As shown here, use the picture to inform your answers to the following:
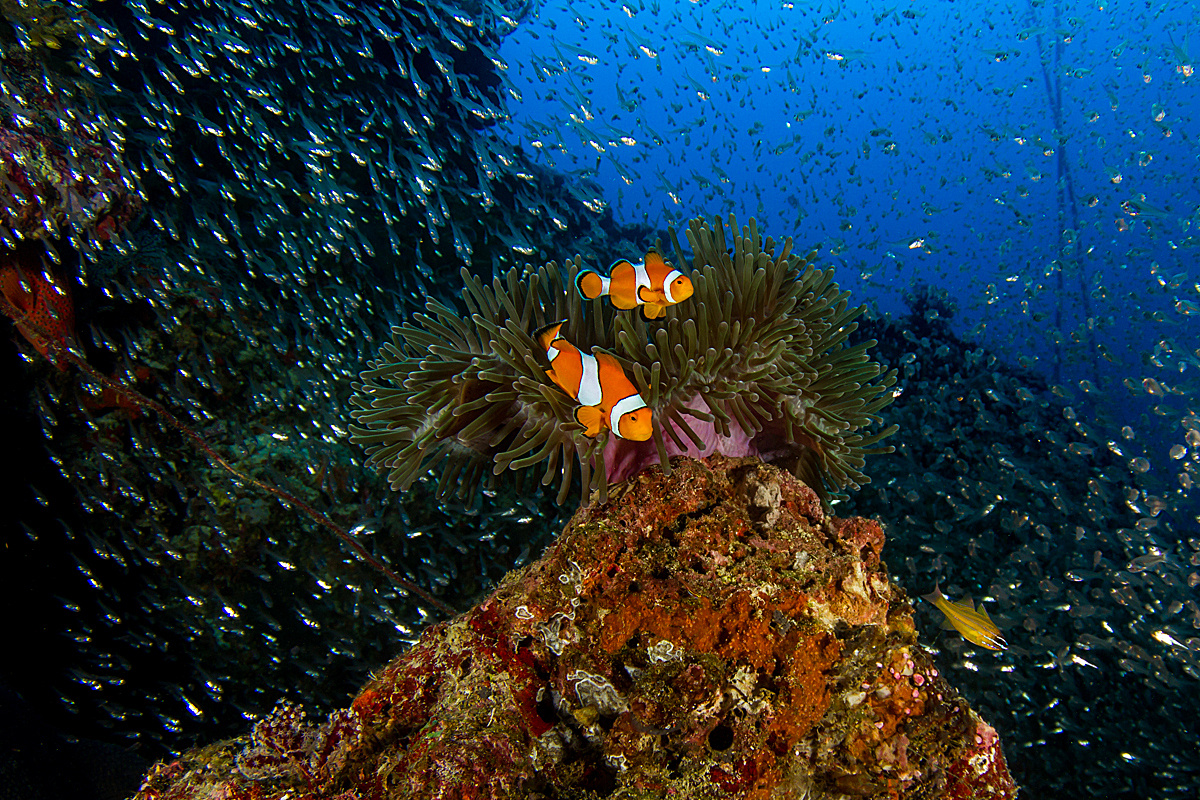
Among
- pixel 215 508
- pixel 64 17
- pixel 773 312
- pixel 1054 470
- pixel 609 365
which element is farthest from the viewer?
pixel 1054 470

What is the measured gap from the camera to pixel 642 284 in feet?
8.38

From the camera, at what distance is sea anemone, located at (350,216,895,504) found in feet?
8.44

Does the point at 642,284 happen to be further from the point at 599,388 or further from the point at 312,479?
the point at 312,479

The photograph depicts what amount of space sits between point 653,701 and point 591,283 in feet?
5.86

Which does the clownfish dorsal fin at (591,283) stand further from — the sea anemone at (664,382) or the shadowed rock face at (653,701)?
the shadowed rock face at (653,701)

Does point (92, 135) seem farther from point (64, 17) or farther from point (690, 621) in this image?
point (690, 621)

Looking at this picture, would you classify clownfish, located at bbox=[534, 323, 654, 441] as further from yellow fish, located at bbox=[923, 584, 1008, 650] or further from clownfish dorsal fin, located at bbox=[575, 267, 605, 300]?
yellow fish, located at bbox=[923, 584, 1008, 650]

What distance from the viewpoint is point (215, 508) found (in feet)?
16.6

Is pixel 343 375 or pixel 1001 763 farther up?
pixel 343 375

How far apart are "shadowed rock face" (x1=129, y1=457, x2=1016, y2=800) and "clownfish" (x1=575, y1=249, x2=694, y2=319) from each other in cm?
109

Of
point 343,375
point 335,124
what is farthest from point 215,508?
point 335,124

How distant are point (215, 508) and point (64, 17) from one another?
17.1 feet

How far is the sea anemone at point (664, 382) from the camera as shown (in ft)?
8.44

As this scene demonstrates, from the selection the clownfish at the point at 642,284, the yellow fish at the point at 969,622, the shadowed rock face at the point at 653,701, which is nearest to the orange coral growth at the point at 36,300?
the shadowed rock face at the point at 653,701
